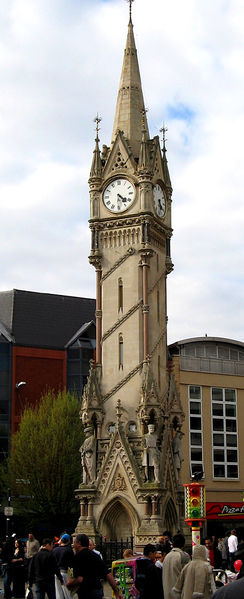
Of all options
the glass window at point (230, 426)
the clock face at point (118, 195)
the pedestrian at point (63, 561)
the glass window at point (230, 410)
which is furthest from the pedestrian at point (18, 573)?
the glass window at point (230, 410)

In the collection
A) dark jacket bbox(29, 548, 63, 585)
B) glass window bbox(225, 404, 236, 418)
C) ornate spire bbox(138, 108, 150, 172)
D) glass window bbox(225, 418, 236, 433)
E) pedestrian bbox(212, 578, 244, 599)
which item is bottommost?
dark jacket bbox(29, 548, 63, 585)

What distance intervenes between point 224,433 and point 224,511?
5.86 metres

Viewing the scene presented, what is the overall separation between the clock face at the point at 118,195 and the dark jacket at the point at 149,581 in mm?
33754

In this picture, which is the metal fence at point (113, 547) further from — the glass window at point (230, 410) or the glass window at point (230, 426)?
the glass window at point (230, 410)

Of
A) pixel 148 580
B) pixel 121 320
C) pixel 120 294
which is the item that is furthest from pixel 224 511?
pixel 148 580

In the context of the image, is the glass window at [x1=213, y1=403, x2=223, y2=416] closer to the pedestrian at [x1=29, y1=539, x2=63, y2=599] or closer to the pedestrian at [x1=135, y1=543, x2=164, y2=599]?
the pedestrian at [x1=29, y1=539, x2=63, y2=599]

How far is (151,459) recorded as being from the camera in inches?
1678

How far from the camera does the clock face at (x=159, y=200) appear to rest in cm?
4816

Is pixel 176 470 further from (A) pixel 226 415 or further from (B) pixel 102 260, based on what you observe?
(A) pixel 226 415

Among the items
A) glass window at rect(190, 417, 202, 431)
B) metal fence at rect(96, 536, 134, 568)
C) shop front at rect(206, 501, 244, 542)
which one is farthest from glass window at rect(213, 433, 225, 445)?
metal fence at rect(96, 536, 134, 568)

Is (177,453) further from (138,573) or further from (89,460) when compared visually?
(138,573)

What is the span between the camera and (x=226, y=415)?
222ft

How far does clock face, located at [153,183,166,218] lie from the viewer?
1896 inches

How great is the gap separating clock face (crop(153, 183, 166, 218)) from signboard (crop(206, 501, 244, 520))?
82.2 ft
